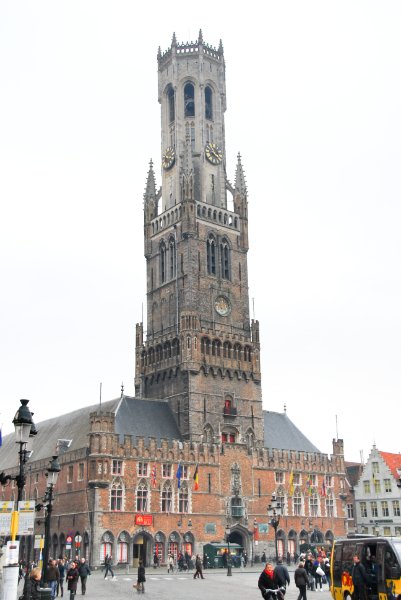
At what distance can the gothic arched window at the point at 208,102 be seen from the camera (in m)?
87.8

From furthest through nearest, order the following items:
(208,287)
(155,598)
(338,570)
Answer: (208,287)
(155,598)
(338,570)

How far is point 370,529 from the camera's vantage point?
87062 mm

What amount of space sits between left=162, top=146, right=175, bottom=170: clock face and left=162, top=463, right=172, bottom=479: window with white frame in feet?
116

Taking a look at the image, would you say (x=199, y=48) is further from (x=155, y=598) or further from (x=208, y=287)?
(x=155, y=598)

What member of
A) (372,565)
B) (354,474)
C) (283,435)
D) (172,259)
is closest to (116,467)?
(283,435)

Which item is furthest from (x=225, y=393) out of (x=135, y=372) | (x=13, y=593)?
(x=13, y=593)

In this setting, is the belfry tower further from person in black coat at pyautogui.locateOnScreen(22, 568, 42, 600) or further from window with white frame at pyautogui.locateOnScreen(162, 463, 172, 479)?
person in black coat at pyautogui.locateOnScreen(22, 568, 42, 600)

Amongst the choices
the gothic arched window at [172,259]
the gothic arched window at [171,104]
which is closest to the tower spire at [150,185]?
the gothic arched window at [171,104]

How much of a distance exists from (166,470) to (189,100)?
44.2 metres

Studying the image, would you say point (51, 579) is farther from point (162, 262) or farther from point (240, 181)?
point (240, 181)

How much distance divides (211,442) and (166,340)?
11.6m

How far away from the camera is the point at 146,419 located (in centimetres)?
7088

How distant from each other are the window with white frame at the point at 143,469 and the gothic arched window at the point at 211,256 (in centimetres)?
2275

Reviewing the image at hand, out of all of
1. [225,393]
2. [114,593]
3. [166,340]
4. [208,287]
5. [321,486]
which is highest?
[208,287]
